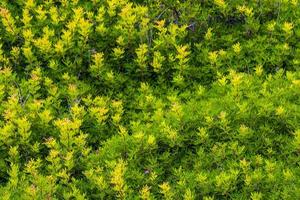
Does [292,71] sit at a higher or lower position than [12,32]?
lower

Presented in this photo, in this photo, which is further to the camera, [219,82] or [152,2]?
[152,2]

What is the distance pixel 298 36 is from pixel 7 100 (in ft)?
13.0

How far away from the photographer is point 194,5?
26.7 feet

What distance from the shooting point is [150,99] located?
6844mm

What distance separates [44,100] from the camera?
22.2 ft

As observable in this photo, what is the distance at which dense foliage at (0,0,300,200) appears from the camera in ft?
18.9

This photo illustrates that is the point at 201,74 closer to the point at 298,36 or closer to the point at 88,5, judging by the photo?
the point at 298,36

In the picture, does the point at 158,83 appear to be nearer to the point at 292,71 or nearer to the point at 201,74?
the point at 201,74

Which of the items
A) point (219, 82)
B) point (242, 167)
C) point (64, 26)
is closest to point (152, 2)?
point (64, 26)

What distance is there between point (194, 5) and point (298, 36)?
5.13ft

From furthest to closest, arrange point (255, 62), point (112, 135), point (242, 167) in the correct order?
point (255, 62) < point (112, 135) < point (242, 167)

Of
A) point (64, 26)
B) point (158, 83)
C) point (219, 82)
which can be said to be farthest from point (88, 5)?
point (219, 82)

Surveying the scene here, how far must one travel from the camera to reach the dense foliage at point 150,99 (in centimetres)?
575

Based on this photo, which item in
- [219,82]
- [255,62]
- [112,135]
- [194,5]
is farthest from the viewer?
[194,5]
